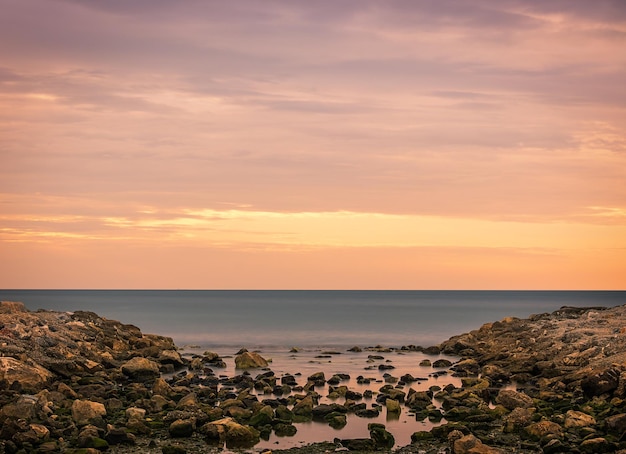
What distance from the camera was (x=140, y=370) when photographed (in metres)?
44.1

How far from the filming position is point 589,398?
34.7 meters

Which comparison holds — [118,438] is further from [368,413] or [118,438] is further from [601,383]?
[601,383]

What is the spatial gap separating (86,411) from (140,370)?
13.6 metres

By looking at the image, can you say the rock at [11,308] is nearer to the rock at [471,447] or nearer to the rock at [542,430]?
the rock at [471,447]

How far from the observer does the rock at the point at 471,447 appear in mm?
24844

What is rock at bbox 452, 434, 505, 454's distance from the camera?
978 inches

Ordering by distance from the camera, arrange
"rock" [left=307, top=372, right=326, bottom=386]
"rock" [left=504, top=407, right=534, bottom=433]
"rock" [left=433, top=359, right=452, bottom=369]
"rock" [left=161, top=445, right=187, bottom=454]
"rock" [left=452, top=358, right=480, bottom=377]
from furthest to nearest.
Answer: "rock" [left=433, top=359, right=452, bottom=369], "rock" [left=452, top=358, right=480, bottom=377], "rock" [left=307, top=372, right=326, bottom=386], "rock" [left=504, top=407, right=534, bottom=433], "rock" [left=161, top=445, right=187, bottom=454]

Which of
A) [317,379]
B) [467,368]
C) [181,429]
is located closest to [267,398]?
[317,379]

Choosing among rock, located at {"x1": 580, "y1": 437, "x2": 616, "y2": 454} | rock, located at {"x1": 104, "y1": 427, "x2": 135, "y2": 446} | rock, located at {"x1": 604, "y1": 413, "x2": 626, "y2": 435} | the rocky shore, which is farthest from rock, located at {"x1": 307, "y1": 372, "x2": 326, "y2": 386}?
rock, located at {"x1": 580, "y1": 437, "x2": 616, "y2": 454}

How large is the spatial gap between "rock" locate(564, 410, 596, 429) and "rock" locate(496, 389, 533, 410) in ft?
12.6

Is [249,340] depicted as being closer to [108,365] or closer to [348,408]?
[108,365]

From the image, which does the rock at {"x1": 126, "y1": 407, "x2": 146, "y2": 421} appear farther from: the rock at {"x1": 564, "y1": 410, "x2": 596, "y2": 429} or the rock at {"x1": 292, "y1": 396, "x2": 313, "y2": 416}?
the rock at {"x1": 564, "y1": 410, "x2": 596, "y2": 429}

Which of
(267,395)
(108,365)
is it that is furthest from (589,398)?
(108,365)

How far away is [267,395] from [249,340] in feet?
141
